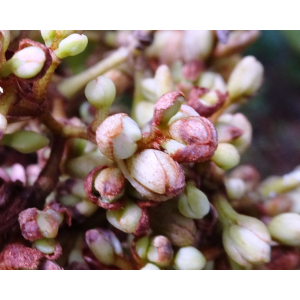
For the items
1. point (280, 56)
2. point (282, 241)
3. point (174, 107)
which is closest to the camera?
point (174, 107)

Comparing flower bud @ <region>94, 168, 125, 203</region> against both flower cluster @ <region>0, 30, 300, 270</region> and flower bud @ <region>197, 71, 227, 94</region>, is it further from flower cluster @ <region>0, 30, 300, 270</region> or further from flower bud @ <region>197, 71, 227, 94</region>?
flower bud @ <region>197, 71, 227, 94</region>

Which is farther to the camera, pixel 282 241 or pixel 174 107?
pixel 282 241

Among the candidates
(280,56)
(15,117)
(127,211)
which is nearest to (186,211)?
(127,211)

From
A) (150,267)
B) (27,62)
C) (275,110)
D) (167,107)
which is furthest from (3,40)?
(275,110)

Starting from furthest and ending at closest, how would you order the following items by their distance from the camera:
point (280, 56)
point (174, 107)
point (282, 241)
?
point (280, 56) → point (282, 241) → point (174, 107)

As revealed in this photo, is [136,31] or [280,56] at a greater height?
[136,31]

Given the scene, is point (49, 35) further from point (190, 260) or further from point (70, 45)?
point (190, 260)

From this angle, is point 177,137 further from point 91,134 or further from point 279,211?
point 279,211
